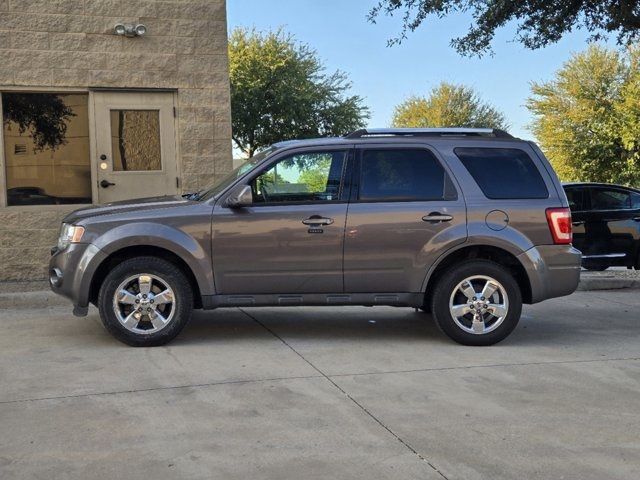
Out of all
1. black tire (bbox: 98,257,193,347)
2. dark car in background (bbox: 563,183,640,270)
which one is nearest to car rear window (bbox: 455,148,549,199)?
black tire (bbox: 98,257,193,347)

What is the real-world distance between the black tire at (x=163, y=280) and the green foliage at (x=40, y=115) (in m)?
4.62

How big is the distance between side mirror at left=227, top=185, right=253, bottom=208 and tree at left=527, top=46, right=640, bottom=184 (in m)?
27.2

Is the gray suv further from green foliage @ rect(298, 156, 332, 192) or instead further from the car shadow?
the car shadow

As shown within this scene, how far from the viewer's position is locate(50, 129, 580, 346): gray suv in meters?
6.73

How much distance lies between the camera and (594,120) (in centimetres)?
3222

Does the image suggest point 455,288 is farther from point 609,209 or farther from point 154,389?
point 609,209

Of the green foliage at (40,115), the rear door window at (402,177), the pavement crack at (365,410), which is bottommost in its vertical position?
the pavement crack at (365,410)

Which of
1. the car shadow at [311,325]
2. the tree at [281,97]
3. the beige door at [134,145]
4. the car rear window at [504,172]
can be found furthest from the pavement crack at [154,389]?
the tree at [281,97]

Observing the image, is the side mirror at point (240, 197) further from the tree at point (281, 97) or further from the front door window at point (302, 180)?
the tree at point (281, 97)

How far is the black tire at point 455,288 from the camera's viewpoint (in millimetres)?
6879

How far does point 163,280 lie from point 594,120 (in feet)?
96.3

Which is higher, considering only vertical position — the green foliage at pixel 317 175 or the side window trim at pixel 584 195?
the green foliage at pixel 317 175

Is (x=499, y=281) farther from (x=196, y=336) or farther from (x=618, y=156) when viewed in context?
(x=618, y=156)

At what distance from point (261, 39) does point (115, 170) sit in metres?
24.7
